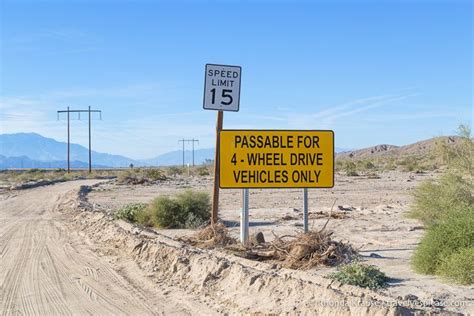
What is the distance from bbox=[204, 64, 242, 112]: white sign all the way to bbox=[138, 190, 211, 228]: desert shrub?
6.74 meters

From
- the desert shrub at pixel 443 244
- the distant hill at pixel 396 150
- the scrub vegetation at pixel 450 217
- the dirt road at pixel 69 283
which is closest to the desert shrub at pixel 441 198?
the scrub vegetation at pixel 450 217

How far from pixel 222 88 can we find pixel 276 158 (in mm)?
2155

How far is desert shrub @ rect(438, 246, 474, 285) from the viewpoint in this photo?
9320mm

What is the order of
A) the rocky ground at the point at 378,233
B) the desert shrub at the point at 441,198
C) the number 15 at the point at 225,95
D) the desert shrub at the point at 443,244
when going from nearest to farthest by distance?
the rocky ground at the point at 378,233
the desert shrub at the point at 443,244
the number 15 at the point at 225,95
the desert shrub at the point at 441,198

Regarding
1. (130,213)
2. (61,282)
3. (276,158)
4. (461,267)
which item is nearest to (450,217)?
(461,267)

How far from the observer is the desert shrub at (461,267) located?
932 cm

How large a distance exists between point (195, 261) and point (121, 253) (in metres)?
3.59

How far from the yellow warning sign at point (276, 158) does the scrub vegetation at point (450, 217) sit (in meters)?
2.57

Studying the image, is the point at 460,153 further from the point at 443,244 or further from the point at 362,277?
the point at 362,277

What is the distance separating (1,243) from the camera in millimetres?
17672

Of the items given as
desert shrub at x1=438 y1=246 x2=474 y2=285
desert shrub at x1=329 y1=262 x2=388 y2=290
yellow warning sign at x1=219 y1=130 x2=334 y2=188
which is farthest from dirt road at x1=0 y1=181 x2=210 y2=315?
desert shrub at x1=438 y1=246 x2=474 y2=285

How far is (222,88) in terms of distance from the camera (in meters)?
14.1

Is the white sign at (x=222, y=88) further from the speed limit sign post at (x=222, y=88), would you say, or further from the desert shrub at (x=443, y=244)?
the desert shrub at (x=443, y=244)

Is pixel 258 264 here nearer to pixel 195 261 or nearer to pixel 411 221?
pixel 195 261
